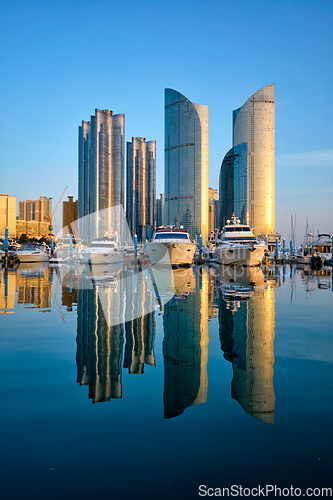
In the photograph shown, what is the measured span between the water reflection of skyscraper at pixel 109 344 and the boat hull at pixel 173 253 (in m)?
29.8

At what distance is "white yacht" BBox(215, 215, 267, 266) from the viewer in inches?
1849

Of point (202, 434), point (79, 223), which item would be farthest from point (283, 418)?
point (79, 223)

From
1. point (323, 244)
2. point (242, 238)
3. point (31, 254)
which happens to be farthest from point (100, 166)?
point (242, 238)

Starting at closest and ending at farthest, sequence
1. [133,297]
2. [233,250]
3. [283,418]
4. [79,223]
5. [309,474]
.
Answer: [309,474] → [283,418] → [133,297] → [233,250] → [79,223]

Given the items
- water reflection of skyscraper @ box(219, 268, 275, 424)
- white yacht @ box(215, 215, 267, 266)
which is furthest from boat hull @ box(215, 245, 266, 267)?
water reflection of skyscraper @ box(219, 268, 275, 424)

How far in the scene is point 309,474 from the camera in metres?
3.82

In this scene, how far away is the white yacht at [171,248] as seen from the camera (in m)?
46.4

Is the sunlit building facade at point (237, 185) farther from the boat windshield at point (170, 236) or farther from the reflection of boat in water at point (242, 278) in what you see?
the reflection of boat in water at point (242, 278)

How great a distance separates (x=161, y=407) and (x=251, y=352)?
374cm

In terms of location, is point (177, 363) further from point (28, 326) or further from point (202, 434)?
point (28, 326)

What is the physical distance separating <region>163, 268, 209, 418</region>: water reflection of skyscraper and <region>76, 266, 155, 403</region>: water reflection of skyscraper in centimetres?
52

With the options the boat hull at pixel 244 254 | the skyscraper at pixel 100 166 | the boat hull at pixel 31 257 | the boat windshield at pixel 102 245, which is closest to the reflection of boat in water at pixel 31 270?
the boat windshield at pixel 102 245

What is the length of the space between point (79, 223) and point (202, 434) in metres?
176

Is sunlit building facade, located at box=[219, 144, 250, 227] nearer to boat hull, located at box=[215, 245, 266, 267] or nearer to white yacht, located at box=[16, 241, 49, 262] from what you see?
white yacht, located at box=[16, 241, 49, 262]
